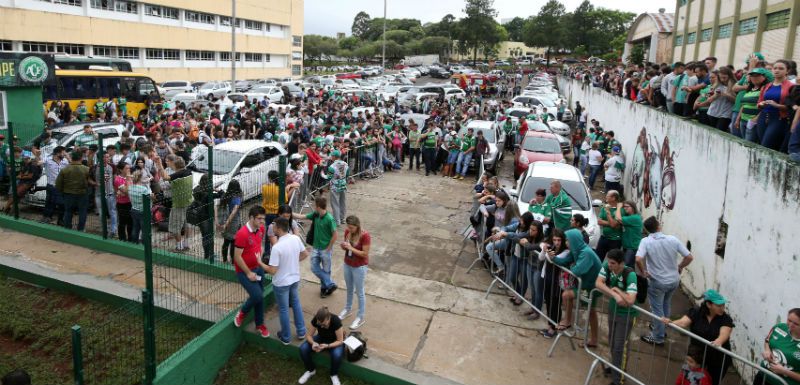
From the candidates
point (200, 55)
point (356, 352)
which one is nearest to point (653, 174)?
point (356, 352)

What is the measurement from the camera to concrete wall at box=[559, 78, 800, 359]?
6.10m

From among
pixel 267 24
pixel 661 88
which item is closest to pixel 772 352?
pixel 661 88

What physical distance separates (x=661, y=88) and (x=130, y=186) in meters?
11.1

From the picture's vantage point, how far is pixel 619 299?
6.11 m

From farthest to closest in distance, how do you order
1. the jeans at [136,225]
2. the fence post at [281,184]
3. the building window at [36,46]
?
the building window at [36,46], the jeans at [136,225], the fence post at [281,184]

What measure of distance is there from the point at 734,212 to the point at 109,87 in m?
24.4

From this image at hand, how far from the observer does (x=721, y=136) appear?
8.41m

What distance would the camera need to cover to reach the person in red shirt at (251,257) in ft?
21.9

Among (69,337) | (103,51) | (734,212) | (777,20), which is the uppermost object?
(777,20)

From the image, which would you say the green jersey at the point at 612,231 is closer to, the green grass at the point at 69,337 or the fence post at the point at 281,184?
the fence post at the point at 281,184

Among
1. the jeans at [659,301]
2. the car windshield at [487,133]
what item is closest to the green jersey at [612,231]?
the jeans at [659,301]

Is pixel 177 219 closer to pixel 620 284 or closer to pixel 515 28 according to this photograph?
pixel 620 284

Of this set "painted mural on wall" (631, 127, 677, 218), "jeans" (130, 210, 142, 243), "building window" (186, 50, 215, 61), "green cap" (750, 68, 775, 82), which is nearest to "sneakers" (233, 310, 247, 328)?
"jeans" (130, 210, 142, 243)

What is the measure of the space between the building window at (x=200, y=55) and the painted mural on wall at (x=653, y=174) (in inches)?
1796
